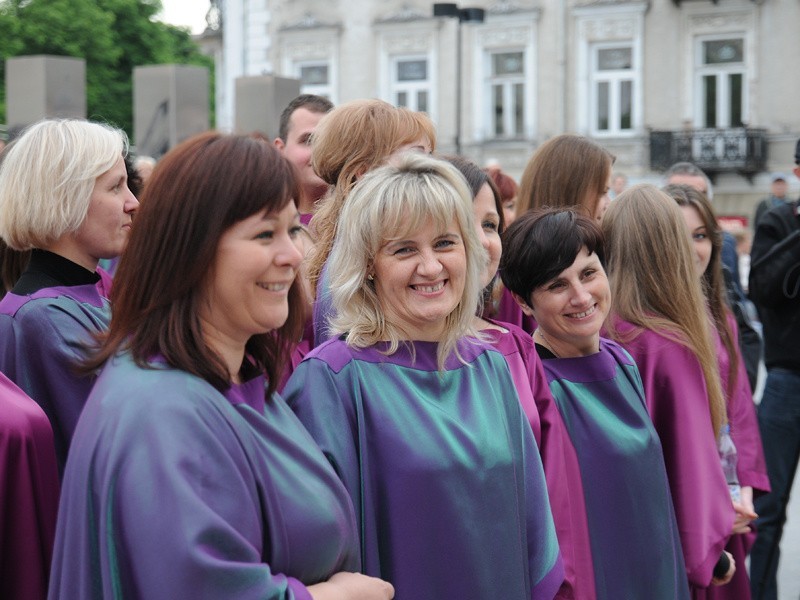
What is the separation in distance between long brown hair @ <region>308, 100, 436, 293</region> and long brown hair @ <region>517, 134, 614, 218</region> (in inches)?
33.9

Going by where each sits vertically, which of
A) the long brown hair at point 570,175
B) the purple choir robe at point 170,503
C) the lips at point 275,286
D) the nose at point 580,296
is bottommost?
the purple choir robe at point 170,503

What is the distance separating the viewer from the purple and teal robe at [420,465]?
2.69 meters

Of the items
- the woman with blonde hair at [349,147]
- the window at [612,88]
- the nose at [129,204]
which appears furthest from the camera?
the window at [612,88]

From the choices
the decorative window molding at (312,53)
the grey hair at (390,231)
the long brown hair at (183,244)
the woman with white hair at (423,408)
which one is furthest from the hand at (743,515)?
the decorative window molding at (312,53)

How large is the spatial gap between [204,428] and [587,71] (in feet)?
79.3

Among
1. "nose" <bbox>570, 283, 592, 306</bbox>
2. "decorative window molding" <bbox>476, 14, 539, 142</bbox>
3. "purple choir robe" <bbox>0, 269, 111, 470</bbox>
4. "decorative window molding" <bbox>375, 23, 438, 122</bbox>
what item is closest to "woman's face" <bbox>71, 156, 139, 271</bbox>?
"purple choir robe" <bbox>0, 269, 111, 470</bbox>

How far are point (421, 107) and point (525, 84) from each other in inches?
93.6

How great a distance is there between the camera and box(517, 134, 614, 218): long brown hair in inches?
173

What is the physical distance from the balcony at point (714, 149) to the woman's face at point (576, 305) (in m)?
21.4

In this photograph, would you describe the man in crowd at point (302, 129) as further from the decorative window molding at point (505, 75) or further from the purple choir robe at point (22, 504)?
the decorative window molding at point (505, 75)

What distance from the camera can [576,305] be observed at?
3.49 metres

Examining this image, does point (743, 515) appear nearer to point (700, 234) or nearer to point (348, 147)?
point (700, 234)

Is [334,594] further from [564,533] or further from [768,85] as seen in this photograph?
[768,85]

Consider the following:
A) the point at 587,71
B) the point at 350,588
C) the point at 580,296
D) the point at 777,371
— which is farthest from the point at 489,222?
the point at 587,71
